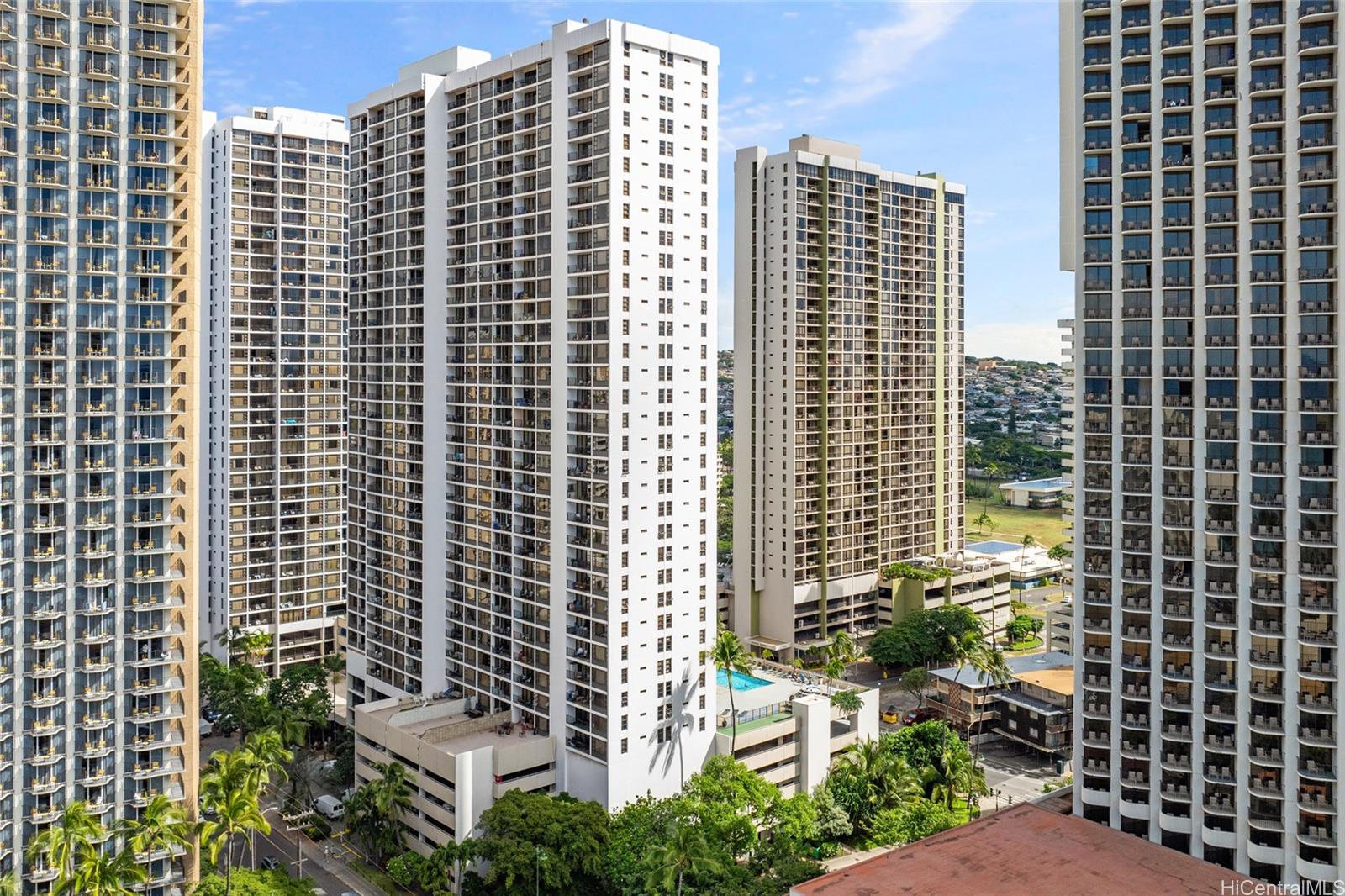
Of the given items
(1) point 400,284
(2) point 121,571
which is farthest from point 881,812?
(1) point 400,284

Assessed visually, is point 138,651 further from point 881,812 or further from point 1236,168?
point 1236,168

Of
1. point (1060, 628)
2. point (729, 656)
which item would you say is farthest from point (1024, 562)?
point (729, 656)

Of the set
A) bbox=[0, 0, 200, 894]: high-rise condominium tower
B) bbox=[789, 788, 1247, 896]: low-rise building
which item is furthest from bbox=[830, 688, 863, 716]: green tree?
bbox=[0, 0, 200, 894]: high-rise condominium tower

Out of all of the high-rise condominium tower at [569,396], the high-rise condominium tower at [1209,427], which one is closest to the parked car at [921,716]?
the high-rise condominium tower at [569,396]

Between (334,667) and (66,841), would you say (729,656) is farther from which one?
(334,667)

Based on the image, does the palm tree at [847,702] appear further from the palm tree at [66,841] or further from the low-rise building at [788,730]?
the palm tree at [66,841]

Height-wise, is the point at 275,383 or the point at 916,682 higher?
the point at 275,383

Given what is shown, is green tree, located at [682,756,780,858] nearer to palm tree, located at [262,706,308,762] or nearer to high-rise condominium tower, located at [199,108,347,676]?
palm tree, located at [262,706,308,762]
